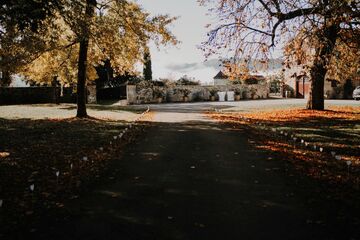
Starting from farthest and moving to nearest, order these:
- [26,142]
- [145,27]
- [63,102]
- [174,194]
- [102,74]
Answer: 1. [102,74]
2. [63,102]
3. [145,27]
4. [26,142]
5. [174,194]

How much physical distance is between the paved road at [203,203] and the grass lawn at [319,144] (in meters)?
0.71

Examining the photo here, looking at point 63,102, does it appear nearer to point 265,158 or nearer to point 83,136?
point 83,136

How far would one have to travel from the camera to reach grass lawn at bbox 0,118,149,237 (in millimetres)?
6230

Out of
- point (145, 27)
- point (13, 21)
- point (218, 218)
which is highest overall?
point (145, 27)

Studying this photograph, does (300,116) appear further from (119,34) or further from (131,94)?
(131,94)

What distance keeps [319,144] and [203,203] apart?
6.63 metres

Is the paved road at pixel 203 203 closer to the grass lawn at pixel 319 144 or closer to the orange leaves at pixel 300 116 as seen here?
the grass lawn at pixel 319 144

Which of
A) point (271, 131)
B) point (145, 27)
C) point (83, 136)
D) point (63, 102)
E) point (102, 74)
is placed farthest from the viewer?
point (102, 74)

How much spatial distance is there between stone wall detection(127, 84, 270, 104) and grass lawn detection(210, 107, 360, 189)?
22665mm

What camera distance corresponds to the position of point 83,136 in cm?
1393

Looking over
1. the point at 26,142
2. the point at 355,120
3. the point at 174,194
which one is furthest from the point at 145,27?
the point at 174,194

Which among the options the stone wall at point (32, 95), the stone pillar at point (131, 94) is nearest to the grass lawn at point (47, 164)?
the stone pillar at point (131, 94)

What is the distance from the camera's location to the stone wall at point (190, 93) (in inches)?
1556

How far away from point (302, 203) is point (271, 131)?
925 centimetres
